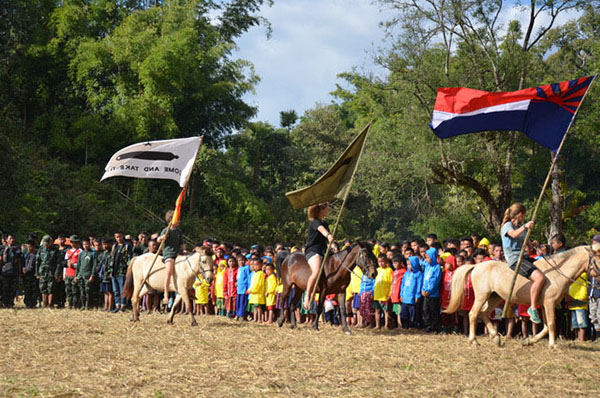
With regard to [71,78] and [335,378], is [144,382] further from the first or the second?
[71,78]

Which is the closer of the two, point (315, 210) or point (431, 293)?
point (315, 210)

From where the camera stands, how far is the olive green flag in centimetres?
1259

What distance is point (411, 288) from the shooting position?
1445 cm

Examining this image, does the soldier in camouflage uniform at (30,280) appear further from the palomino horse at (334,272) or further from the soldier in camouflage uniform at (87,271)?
the palomino horse at (334,272)

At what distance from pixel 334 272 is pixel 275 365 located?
16.7 ft

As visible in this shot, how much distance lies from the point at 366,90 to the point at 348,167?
19.0 meters

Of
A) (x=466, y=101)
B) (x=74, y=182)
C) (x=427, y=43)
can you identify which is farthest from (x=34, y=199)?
(x=466, y=101)

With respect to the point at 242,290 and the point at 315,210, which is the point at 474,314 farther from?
the point at 242,290

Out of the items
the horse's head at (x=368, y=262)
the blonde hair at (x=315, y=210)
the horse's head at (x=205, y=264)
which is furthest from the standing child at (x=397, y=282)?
the horse's head at (x=205, y=264)

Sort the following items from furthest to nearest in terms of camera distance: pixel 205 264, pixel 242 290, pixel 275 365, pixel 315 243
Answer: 1. pixel 242 290
2. pixel 205 264
3. pixel 315 243
4. pixel 275 365

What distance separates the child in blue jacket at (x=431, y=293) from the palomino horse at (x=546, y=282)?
2.55 metres

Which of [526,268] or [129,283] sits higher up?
[526,268]

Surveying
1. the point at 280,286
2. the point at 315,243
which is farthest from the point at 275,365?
the point at 280,286

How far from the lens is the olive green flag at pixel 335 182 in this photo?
41.3ft
